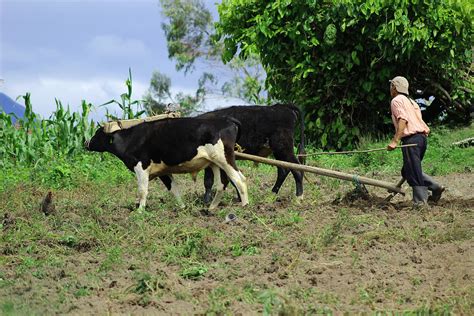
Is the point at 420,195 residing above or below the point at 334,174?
below

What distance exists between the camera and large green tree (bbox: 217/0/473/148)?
15555 mm

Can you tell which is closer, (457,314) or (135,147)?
(457,314)

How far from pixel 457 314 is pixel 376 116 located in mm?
12287

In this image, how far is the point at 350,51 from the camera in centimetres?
1650

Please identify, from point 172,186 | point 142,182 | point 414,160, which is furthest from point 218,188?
point 414,160

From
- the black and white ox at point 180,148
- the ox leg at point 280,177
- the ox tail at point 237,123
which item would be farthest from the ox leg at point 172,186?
the ox leg at point 280,177

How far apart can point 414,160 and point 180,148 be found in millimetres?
2843

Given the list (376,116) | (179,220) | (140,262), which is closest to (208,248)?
(140,262)

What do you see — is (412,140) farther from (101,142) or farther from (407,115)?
(101,142)

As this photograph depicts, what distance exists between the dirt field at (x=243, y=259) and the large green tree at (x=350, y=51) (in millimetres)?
6713

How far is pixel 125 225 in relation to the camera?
8.53 meters

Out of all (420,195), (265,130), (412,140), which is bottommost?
(420,195)

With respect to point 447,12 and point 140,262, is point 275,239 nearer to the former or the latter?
point 140,262

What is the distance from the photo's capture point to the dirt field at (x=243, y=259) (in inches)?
228
